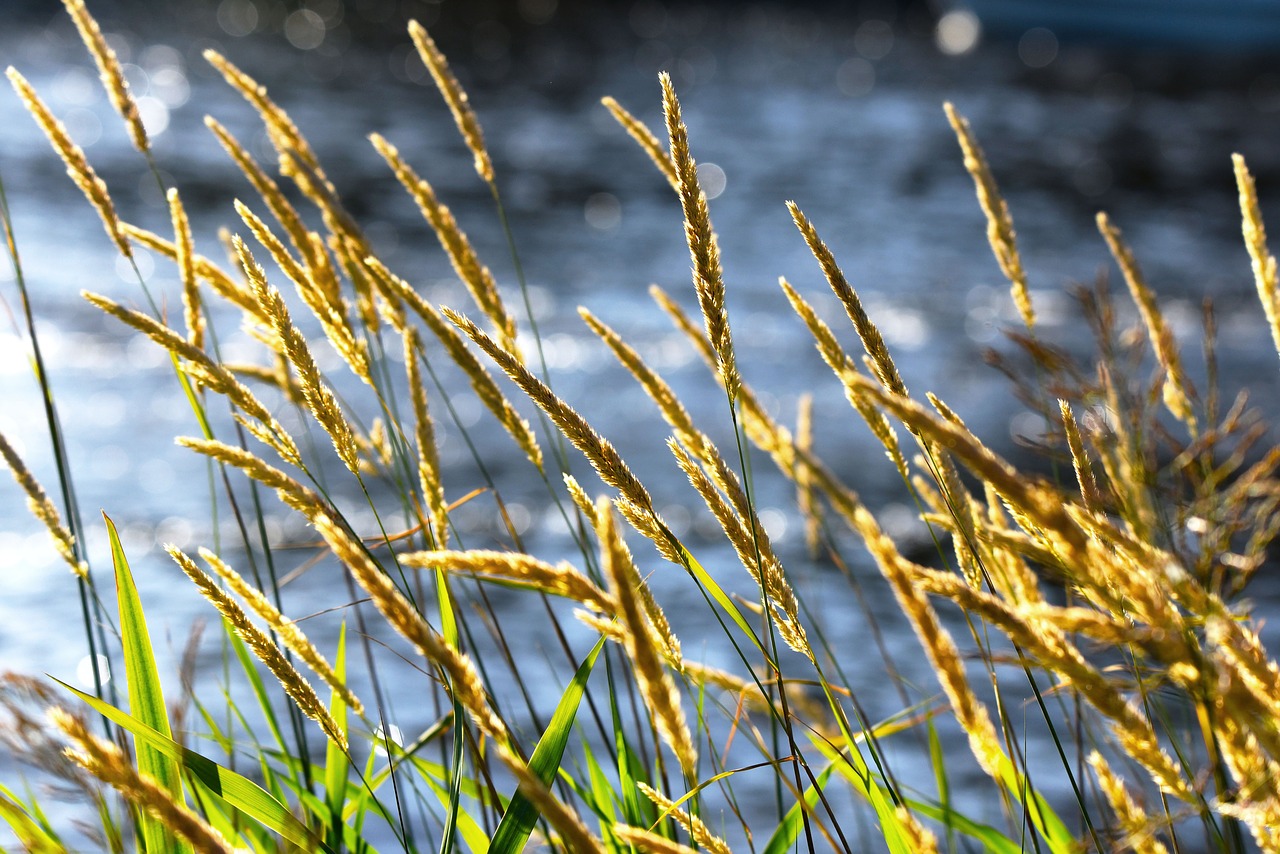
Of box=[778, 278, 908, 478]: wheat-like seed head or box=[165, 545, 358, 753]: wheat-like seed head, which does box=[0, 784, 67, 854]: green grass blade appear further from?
box=[778, 278, 908, 478]: wheat-like seed head

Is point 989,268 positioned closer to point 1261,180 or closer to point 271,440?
point 1261,180

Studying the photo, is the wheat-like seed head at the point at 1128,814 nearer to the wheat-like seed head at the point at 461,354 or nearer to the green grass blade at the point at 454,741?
the green grass blade at the point at 454,741

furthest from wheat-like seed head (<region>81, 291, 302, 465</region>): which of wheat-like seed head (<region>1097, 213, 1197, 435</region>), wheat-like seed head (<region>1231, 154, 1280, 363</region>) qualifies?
wheat-like seed head (<region>1231, 154, 1280, 363</region>)

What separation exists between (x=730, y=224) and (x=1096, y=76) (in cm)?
1260

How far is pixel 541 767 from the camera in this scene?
113 centimetres

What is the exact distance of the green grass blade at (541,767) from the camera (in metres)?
1.06

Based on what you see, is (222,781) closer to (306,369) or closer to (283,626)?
(283,626)

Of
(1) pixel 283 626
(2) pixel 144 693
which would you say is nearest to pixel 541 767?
(1) pixel 283 626

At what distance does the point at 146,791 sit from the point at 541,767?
50cm

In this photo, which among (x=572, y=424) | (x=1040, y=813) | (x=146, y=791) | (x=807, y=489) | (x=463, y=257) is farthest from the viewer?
(x=807, y=489)

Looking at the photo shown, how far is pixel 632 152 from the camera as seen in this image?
1507cm

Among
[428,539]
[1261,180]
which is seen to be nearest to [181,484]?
[428,539]

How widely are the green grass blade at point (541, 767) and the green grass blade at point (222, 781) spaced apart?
151 millimetres

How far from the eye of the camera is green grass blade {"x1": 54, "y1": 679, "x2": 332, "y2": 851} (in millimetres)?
1017
